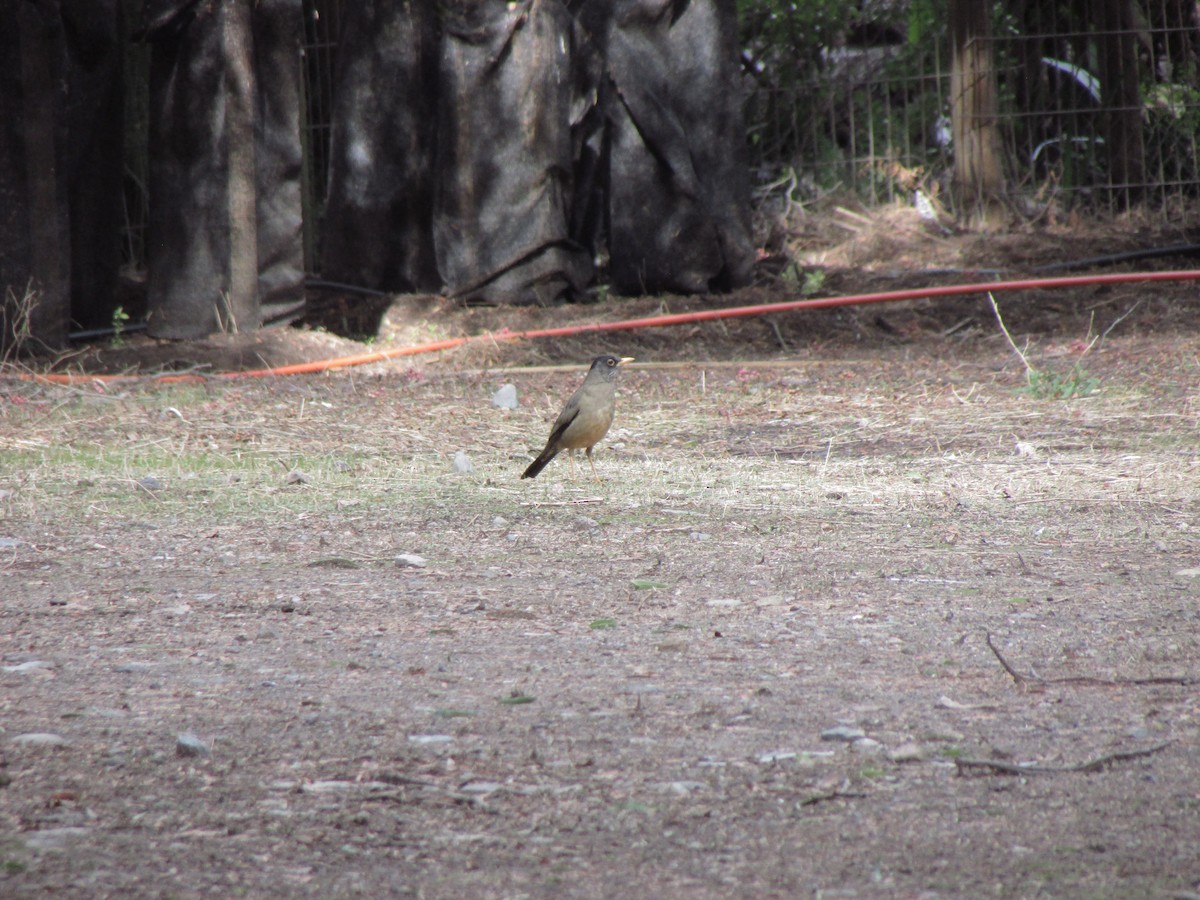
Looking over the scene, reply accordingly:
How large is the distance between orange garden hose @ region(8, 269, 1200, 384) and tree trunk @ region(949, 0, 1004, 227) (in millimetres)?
2438

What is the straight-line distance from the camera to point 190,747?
9.30 ft

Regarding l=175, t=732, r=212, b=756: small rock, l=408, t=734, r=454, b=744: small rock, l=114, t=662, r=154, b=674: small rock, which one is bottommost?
l=408, t=734, r=454, b=744: small rock

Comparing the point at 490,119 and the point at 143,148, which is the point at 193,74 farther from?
the point at 143,148

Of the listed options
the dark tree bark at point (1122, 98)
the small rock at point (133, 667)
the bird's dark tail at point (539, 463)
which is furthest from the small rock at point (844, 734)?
the dark tree bark at point (1122, 98)

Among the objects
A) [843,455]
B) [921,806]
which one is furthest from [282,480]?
[921,806]

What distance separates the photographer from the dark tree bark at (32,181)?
29.4 feet

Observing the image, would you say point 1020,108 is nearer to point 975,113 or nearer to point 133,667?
point 975,113

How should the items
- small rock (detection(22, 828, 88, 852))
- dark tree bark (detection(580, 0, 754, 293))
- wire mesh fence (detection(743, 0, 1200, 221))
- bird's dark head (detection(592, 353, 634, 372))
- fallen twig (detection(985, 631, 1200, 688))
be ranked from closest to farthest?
small rock (detection(22, 828, 88, 852)) → fallen twig (detection(985, 631, 1200, 688)) → bird's dark head (detection(592, 353, 634, 372)) → dark tree bark (detection(580, 0, 754, 293)) → wire mesh fence (detection(743, 0, 1200, 221))

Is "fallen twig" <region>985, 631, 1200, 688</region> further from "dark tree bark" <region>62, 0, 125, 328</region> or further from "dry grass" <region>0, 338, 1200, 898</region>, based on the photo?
"dark tree bark" <region>62, 0, 125, 328</region>

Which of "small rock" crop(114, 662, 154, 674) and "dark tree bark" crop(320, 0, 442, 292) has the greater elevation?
"dark tree bark" crop(320, 0, 442, 292)

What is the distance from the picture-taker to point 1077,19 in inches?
560

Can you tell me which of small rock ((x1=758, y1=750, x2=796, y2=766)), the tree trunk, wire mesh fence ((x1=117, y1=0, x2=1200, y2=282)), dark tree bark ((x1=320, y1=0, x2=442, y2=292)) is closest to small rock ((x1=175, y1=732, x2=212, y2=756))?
small rock ((x1=758, y1=750, x2=796, y2=766))

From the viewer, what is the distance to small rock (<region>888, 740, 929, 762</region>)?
2.78m

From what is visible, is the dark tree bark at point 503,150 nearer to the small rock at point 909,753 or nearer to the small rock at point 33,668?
the small rock at point 33,668
